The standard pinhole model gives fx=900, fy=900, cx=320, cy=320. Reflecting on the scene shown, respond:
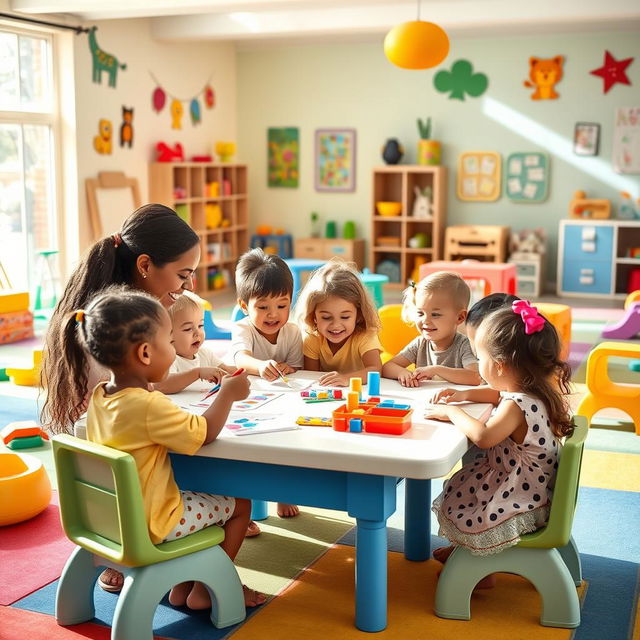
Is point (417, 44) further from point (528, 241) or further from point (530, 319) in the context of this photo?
point (528, 241)

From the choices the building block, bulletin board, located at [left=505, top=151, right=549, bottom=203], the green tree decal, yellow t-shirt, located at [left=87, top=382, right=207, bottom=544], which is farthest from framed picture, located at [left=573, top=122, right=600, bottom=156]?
yellow t-shirt, located at [left=87, top=382, right=207, bottom=544]

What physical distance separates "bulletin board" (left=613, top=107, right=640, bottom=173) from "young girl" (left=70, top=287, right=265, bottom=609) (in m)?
7.61

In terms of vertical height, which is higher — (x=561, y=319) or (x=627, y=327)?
(x=561, y=319)

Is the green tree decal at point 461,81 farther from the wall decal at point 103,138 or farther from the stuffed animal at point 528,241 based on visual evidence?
the wall decal at point 103,138

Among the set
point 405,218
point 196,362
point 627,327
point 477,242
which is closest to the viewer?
point 196,362

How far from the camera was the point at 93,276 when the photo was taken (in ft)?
8.50

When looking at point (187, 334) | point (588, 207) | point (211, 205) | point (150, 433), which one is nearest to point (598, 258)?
point (588, 207)

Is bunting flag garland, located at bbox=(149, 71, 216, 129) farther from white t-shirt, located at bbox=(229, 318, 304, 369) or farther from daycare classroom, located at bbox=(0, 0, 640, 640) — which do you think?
white t-shirt, located at bbox=(229, 318, 304, 369)

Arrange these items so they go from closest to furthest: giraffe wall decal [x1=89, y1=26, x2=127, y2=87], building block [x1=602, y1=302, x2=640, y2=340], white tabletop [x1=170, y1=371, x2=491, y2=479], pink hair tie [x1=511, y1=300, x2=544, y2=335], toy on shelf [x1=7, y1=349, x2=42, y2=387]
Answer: white tabletop [x1=170, y1=371, x2=491, y2=479]
pink hair tie [x1=511, y1=300, x2=544, y2=335]
toy on shelf [x1=7, y1=349, x2=42, y2=387]
building block [x1=602, y1=302, x2=640, y2=340]
giraffe wall decal [x1=89, y1=26, x2=127, y2=87]

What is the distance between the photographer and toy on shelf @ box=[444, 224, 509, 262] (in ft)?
29.7

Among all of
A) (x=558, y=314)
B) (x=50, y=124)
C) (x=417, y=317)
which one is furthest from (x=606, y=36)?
(x=417, y=317)

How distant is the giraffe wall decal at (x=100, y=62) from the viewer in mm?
7801

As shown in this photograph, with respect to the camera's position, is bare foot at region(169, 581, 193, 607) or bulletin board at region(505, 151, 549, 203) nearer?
bare foot at region(169, 581, 193, 607)

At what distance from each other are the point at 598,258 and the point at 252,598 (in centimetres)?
711
